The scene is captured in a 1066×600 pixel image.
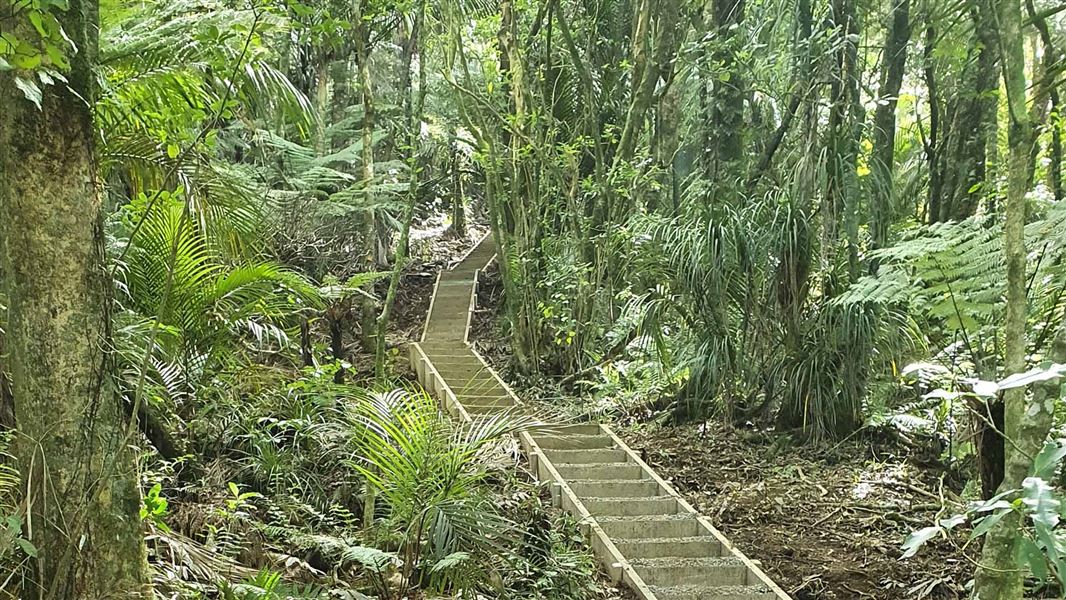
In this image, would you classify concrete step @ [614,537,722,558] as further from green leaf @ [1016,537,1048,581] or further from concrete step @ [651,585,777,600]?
green leaf @ [1016,537,1048,581]

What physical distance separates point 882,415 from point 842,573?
1949 mm

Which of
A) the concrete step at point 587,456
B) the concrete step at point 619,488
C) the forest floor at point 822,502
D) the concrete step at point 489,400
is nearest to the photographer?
the forest floor at point 822,502

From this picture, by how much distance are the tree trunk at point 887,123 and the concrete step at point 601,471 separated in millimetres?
2470

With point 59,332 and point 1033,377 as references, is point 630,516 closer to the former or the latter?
point 1033,377

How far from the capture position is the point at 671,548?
4.98m

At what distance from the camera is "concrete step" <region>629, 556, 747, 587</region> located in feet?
15.0

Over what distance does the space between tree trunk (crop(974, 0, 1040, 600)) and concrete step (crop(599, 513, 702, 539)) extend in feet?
7.61

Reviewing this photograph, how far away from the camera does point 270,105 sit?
15.2 ft

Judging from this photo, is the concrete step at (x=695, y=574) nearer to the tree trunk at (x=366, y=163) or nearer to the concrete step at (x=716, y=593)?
the concrete step at (x=716, y=593)

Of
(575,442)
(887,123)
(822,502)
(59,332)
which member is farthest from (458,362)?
(59,332)

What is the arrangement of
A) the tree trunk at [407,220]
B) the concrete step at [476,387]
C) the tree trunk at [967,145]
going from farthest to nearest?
the concrete step at [476,387], the tree trunk at [967,145], the tree trunk at [407,220]

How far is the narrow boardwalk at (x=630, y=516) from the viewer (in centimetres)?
453

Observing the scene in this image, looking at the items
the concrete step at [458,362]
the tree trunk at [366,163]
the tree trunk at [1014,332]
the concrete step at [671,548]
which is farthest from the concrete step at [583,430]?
the tree trunk at [1014,332]

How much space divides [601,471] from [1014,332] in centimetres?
363
